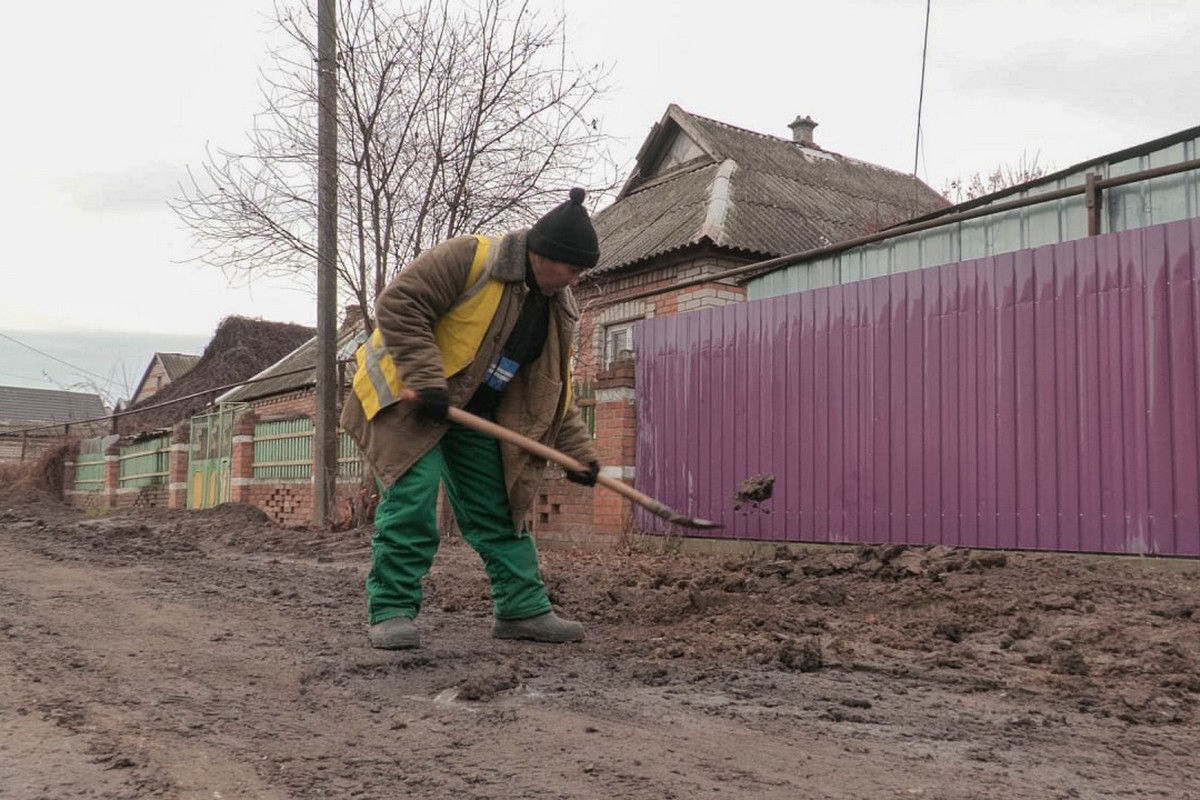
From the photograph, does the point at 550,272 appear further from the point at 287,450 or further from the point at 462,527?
the point at 287,450

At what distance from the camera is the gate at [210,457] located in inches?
613

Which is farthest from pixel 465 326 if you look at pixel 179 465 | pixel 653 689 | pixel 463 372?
pixel 179 465

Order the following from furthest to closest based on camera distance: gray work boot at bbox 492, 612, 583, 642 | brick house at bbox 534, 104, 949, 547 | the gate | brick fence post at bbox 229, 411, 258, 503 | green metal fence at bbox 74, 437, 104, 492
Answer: green metal fence at bbox 74, 437, 104, 492
the gate
brick fence post at bbox 229, 411, 258, 503
brick house at bbox 534, 104, 949, 547
gray work boot at bbox 492, 612, 583, 642

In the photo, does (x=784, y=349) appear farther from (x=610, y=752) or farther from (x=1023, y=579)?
(x=610, y=752)

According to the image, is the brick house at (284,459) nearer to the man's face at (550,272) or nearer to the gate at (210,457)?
the gate at (210,457)

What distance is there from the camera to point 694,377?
782 cm

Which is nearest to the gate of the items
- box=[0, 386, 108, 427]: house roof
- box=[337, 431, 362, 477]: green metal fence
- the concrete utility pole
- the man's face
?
box=[337, 431, 362, 477]: green metal fence

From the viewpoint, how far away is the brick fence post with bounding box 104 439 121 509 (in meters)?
21.9

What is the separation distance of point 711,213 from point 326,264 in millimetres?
5754

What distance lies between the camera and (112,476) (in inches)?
869

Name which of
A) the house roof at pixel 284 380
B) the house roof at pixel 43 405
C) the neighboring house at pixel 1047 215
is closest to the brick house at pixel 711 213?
the neighboring house at pixel 1047 215

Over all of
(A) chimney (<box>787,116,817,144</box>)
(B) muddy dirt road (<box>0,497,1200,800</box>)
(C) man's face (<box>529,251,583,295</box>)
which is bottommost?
(B) muddy dirt road (<box>0,497,1200,800</box>)

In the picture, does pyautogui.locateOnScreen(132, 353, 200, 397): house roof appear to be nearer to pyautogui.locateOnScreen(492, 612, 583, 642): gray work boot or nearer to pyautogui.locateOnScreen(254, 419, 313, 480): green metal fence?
pyautogui.locateOnScreen(254, 419, 313, 480): green metal fence

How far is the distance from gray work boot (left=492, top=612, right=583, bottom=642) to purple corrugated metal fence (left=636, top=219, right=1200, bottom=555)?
9.74 ft
